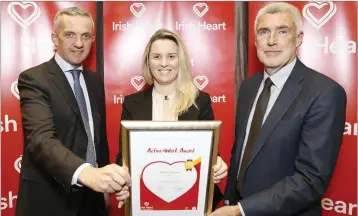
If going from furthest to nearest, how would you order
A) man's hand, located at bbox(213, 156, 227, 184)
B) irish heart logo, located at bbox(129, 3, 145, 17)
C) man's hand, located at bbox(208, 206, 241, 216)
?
1. irish heart logo, located at bbox(129, 3, 145, 17)
2. man's hand, located at bbox(208, 206, 241, 216)
3. man's hand, located at bbox(213, 156, 227, 184)

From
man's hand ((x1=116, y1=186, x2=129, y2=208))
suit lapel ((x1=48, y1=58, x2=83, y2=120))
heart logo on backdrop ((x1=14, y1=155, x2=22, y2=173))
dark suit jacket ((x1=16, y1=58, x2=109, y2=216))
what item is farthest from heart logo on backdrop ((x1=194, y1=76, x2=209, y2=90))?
man's hand ((x1=116, y1=186, x2=129, y2=208))

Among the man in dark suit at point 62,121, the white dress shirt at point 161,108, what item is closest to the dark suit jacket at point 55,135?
the man in dark suit at point 62,121

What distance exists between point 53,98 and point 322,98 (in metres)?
1.63

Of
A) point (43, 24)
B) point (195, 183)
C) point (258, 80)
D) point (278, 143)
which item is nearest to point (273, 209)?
point (278, 143)

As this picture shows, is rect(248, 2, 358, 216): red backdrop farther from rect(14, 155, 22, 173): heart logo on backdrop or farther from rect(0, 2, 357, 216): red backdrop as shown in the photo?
rect(14, 155, 22, 173): heart logo on backdrop

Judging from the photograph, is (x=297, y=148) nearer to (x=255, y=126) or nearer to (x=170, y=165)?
(x=255, y=126)

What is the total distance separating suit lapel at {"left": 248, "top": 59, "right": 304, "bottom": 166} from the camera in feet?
6.65

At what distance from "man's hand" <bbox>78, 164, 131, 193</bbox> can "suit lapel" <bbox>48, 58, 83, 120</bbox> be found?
0.96 metres

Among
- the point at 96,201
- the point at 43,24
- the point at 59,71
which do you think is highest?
the point at 43,24

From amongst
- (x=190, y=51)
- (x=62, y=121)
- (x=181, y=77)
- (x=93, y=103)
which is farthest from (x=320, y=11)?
(x=62, y=121)

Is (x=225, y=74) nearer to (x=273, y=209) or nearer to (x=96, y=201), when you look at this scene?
(x=96, y=201)

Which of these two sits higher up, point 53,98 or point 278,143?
point 53,98

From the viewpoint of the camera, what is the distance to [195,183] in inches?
69.4

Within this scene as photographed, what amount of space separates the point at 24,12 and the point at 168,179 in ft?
8.55
